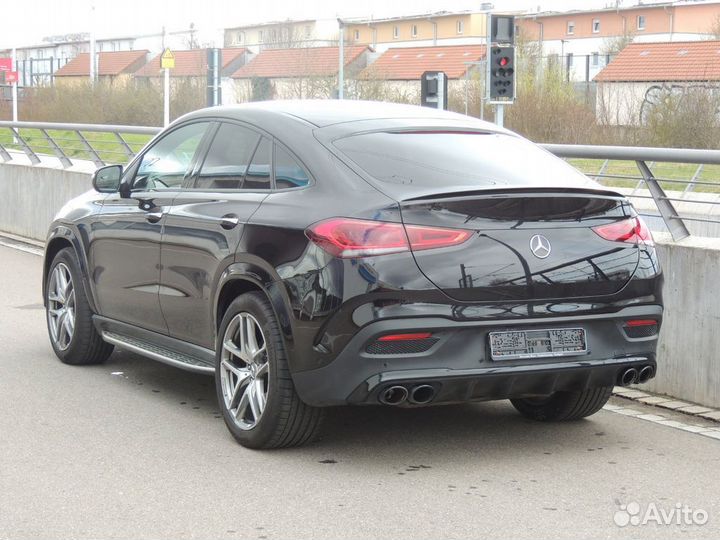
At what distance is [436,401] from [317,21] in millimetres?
143387

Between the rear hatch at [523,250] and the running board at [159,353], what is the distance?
1585 millimetres

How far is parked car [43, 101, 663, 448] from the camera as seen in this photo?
18.6 feet

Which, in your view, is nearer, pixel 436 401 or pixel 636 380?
pixel 436 401

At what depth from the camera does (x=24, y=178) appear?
16.7 meters

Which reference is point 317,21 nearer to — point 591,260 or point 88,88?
point 88,88

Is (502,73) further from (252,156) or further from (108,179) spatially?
(252,156)

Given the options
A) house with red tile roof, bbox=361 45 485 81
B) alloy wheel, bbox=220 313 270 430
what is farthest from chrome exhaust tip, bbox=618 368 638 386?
house with red tile roof, bbox=361 45 485 81

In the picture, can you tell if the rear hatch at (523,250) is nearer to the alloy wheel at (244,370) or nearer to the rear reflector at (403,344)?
the rear reflector at (403,344)

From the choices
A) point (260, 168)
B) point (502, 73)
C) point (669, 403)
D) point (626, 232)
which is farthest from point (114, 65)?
point (626, 232)

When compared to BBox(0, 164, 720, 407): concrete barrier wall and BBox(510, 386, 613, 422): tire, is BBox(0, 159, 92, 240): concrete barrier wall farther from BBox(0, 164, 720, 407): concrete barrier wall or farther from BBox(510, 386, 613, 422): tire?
BBox(510, 386, 613, 422): tire

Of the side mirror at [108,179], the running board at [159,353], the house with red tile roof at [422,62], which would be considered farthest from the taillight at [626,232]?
the house with red tile roof at [422,62]

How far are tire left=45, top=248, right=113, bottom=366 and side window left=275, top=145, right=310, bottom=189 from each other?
91.1 inches

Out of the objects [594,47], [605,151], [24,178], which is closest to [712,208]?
[605,151]

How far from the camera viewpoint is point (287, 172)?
6.34 metres
